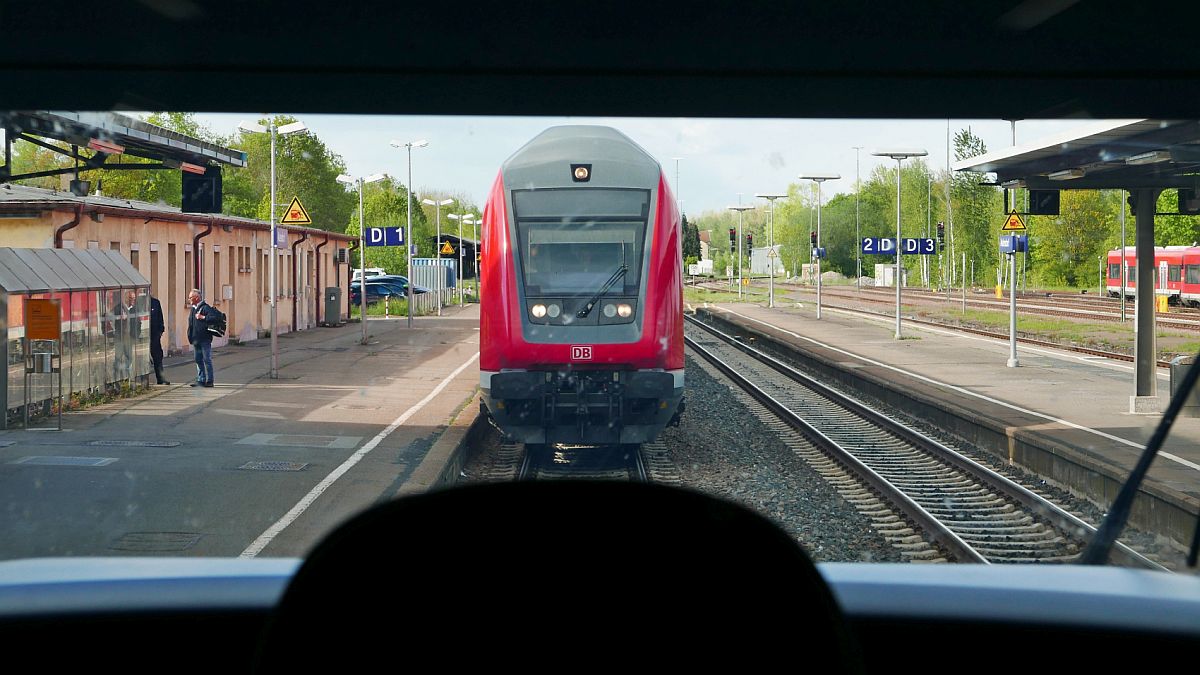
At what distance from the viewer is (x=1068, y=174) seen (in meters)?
12.9

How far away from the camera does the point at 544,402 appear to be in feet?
40.1

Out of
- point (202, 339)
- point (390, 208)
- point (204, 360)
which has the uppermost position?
point (390, 208)

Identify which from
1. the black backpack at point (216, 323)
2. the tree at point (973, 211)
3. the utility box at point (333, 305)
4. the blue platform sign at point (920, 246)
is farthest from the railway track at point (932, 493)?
the blue platform sign at point (920, 246)

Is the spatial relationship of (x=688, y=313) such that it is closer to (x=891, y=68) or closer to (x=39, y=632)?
(x=891, y=68)

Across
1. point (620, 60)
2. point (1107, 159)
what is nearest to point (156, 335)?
point (1107, 159)

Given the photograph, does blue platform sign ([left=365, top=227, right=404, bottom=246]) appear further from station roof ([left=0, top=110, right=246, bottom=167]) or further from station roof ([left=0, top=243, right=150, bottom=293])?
station roof ([left=0, top=110, right=246, bottom=167])

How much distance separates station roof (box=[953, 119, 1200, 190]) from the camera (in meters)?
10.1

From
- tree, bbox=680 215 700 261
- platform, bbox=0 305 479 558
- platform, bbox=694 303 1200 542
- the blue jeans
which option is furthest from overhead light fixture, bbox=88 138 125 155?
platform, bbox=694 303 1200 542

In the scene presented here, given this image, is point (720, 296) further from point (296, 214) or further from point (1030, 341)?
point (296, 214)

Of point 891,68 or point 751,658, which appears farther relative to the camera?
point 891,68

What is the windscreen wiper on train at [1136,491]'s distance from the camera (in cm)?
211

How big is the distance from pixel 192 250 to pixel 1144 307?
16173 mm

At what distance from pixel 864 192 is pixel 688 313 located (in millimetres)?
12521

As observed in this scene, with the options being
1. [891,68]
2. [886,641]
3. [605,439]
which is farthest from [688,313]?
[886,641]
